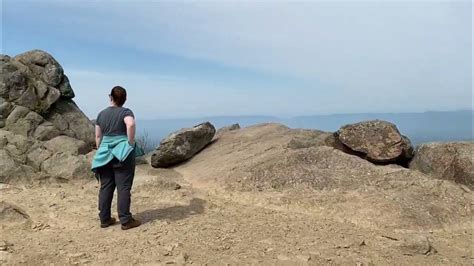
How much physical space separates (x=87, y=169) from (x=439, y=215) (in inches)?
356

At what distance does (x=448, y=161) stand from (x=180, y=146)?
8053 mm

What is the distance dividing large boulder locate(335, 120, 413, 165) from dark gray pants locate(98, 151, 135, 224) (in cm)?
671

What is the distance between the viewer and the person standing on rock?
25.4ft

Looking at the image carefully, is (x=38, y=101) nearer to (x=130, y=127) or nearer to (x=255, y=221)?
(x=130, y=127)

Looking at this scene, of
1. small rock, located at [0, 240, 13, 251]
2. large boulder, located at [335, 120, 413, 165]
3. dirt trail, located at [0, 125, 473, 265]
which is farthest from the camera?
large boulder, located at [335, 120, 413, 165]

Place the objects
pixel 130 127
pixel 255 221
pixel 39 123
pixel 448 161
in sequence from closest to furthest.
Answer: pixel 130 127
pixel 255 221
pixel 448 161
pixel 39 123

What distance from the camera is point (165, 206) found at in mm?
9508

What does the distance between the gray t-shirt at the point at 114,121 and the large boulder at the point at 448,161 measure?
25.5 ft

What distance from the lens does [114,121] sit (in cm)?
785

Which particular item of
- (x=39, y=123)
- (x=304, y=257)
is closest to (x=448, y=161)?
(x=304, y=257)

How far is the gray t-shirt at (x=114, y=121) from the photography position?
784cm

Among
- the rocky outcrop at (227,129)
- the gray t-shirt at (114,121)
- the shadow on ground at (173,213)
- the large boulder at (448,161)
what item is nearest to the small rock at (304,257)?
the shadow on ground at (173,213)

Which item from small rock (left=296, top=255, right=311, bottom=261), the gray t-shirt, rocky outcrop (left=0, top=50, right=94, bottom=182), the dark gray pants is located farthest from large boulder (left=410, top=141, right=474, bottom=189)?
rocky outcrop (left=0, top=50, right=94, bottom=182)

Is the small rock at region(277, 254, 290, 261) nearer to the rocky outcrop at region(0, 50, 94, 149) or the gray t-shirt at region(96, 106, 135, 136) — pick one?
the gray t-shirt at region(96, 106, 135, 136)
